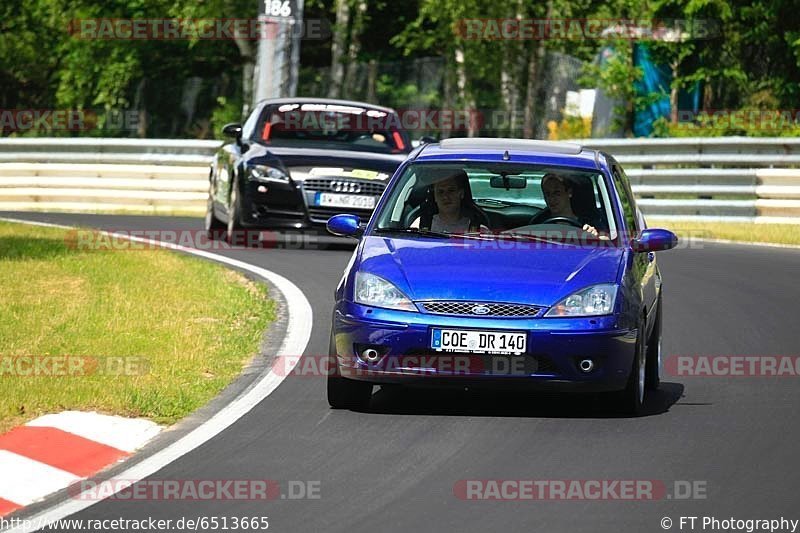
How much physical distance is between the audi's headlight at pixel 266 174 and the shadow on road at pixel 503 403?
347 inches

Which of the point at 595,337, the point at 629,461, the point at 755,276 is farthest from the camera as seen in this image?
the point at 755,276

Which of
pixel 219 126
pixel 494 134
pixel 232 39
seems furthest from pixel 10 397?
pixel 232 39

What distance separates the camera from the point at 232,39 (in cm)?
4653

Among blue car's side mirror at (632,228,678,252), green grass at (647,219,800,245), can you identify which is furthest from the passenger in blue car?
green grass at (647,219,800,245)

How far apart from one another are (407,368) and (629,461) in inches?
57.4

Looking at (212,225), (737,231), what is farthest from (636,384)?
(737,231)

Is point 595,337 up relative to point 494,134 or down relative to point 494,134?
up

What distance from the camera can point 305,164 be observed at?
1891 centimetres

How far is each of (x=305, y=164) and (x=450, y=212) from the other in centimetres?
860

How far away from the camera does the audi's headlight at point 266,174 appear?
18.8 m

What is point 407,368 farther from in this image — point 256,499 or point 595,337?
point 256,499

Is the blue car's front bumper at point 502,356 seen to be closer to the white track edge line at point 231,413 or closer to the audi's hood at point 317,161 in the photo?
the white track edge line at point 231,413

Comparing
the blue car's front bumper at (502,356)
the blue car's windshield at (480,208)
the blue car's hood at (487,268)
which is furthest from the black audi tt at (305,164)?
the blue car's front bumper at (502,356)

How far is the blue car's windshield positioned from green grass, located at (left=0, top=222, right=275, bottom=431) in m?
1.45
